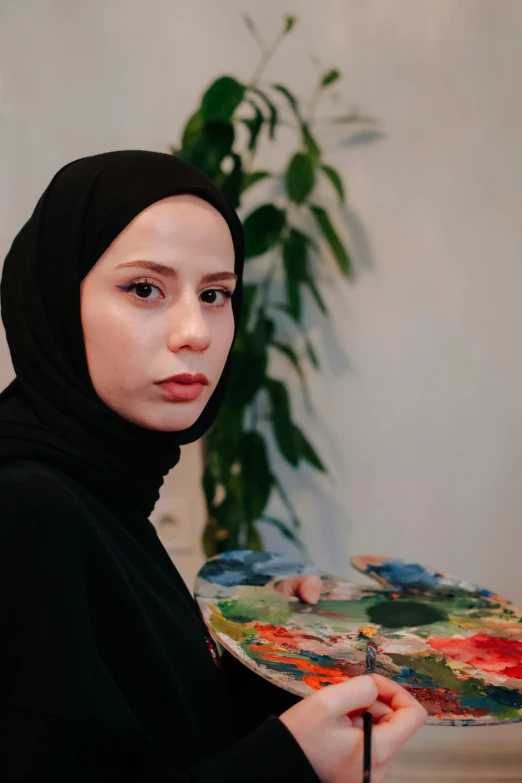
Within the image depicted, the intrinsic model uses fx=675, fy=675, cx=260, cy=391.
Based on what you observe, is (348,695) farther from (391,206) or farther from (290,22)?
(290,22)

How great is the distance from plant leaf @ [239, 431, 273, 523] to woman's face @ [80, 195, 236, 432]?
0.82 metres

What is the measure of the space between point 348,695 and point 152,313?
41 cm

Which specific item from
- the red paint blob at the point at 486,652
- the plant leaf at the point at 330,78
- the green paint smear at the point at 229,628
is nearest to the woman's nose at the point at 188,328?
the green paint smear at the point at 229,628

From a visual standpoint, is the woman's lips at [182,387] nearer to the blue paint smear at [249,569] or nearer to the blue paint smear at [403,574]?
the blue paint smear at [249,569]

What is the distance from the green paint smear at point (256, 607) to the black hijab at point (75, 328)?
184 mm

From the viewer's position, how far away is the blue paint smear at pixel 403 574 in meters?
0.99

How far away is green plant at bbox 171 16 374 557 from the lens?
1.50 metres

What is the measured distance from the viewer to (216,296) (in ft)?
2.53

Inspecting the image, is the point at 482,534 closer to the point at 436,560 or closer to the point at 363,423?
the point at 436,560

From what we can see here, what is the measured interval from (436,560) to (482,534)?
13 centimetres

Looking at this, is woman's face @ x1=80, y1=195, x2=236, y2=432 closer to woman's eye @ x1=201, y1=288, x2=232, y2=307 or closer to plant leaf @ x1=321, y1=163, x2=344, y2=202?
woman's eye @ x1=201, y1=288, x2=232, y2=307

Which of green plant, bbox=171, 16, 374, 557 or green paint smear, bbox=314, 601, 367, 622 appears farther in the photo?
green plant, bbox=171, 16, 374, 557

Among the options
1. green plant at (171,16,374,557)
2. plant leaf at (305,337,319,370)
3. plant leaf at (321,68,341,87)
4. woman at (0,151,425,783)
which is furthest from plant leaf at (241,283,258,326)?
woman at (0,151,425,783)

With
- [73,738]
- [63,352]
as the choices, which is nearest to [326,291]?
[63,352]
